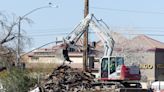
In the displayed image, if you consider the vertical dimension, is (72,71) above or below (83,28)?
below

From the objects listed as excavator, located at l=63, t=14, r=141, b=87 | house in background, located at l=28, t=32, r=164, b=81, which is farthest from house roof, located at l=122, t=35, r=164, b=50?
excavator, located at l=63, t=14, r=141, b=87

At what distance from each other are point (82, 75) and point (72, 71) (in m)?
0.77

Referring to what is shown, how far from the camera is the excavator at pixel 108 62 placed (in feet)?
127

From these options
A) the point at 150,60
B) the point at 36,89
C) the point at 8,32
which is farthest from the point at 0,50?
the point at 150,60

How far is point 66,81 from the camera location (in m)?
37.3

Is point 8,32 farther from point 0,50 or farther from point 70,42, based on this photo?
point 70,42

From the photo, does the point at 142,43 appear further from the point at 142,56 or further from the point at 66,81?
the point at 66,81

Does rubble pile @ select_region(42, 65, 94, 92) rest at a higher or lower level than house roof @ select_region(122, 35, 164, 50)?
lower

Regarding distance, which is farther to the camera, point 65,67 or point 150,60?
point 150,60

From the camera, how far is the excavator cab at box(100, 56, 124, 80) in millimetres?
39312

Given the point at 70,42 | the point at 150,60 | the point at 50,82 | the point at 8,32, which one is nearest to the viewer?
the point at 50,82

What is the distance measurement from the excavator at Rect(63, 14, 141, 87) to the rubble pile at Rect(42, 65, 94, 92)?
2000mm

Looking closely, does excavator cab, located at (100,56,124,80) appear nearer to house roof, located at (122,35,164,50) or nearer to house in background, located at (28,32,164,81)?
house in background, located at (28,32,164,81)

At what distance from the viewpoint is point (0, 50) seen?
56.2 m
